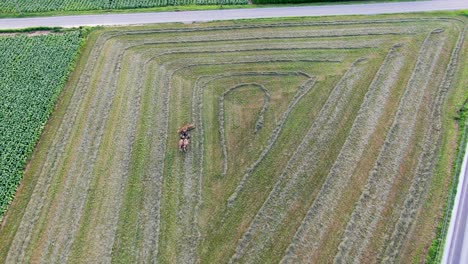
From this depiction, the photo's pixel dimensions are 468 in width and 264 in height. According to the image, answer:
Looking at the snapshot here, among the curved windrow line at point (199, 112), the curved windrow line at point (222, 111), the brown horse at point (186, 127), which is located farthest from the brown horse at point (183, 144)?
the curved windrow line at point (222, 111)

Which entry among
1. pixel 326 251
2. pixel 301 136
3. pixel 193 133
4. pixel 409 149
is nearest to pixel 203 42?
pixel 193 133

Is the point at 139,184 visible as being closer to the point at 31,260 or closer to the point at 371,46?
the point at 31,260

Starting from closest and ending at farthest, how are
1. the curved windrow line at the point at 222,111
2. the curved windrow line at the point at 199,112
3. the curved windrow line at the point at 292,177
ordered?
the curved windrow line at the point at 292,177 < the curved windrow line at the point at 199,112 < the curved windrow line at the point at 222,111

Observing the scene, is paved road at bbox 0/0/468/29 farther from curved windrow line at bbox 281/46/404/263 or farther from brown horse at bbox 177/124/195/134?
brown horse at bbox 177/124/195/134

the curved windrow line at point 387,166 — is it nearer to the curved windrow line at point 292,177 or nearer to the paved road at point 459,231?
the curved windrow line at point 292,177

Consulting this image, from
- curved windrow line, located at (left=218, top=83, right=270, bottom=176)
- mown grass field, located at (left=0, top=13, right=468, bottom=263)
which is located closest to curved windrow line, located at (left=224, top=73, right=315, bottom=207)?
mown grass field, located at (left=0, top=13, right=468, bottom=263)

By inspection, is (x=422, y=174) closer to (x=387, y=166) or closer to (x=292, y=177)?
(x=387, y=166)

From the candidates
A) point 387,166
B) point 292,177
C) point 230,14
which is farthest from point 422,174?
point 230,14
